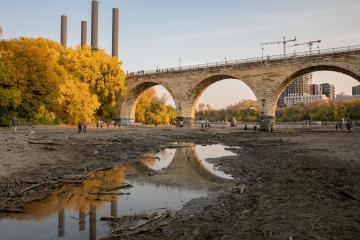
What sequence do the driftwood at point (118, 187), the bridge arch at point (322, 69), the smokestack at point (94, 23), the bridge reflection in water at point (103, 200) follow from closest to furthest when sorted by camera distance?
the bridge reflection in water at point (103, 200), the driftwood at point (118, 187), the bridge arch at point (322, 69), the smokestack at point (94, 23)

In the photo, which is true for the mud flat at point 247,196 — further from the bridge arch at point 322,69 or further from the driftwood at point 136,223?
the bridge arch at point 322,69

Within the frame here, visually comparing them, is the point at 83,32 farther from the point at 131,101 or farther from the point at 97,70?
the point at 97,70

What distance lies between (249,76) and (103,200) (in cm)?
3486

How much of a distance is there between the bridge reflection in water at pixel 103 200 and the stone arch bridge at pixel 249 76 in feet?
89.5

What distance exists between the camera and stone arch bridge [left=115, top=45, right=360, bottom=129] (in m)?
33.2

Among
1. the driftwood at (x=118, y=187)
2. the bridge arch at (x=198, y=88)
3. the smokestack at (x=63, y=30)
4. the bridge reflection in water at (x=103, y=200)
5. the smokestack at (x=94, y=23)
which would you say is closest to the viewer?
the bridge reflection in water at (x=103, y=200)

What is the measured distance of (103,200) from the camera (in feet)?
23.5

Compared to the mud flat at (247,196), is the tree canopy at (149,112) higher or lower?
higher

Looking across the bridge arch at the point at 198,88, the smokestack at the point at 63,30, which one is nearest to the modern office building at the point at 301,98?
the smokestack at the point at 63,30

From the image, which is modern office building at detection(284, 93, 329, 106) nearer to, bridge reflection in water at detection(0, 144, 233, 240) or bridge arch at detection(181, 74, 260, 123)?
bridge arch at detection(181, 74, 260, 123)

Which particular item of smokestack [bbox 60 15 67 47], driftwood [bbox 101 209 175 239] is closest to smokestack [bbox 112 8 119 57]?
smokestack [bbox 60 15 67 47]

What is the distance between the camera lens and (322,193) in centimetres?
734

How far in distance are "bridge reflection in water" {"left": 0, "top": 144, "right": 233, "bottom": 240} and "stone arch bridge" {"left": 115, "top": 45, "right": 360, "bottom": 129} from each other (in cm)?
2729

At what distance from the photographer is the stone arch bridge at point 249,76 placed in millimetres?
33219
